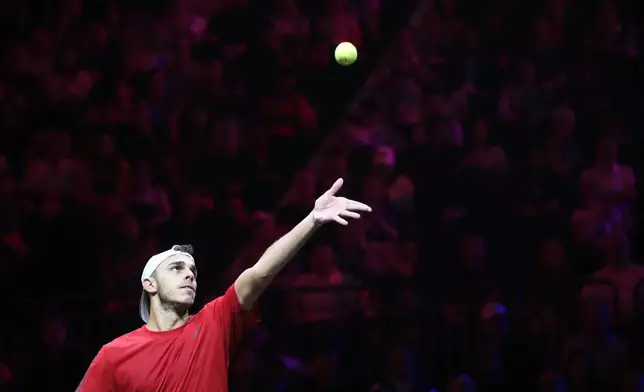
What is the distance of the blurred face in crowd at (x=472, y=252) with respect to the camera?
6.10m

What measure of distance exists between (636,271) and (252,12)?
3789mm

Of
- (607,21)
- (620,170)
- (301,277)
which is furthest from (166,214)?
(607,21)

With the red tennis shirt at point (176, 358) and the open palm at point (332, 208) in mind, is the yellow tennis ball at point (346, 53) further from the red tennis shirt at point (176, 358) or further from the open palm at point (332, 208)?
the red tennis shirt at point (176, 358)

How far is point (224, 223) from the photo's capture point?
21.7ft

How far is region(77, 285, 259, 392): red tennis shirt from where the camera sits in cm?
352

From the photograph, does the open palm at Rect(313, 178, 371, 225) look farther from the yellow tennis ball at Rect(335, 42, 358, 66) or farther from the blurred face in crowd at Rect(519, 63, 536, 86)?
the yellow tennis ball at Rect(335, 42, 358, 66)

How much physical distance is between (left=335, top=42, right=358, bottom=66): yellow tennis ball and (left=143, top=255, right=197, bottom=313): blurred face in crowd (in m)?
3.85

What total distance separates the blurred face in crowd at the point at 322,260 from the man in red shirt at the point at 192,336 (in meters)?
2.51

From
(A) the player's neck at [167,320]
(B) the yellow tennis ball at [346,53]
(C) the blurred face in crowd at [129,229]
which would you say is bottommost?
(A) the player's neck at [167,320]

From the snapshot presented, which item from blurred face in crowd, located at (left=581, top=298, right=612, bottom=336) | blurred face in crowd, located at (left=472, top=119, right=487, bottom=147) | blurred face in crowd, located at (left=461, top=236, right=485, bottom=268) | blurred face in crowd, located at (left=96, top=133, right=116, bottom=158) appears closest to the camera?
blurred face in crowd, located at (left=581, top=298, right=612, bottom=336)

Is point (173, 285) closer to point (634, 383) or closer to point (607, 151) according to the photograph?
point (634, 383)

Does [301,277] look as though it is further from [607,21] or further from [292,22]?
[607,21]

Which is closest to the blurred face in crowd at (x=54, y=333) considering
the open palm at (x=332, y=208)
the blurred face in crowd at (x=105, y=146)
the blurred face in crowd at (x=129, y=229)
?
the blurred face in crowd at (x=129, y=229)

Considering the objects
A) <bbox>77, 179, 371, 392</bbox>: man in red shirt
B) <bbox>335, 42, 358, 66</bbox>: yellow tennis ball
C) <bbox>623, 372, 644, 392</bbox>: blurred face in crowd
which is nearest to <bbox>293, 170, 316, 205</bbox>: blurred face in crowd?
<bbox>335, 42, 358, 66</bbox>: yellow tennis ball
